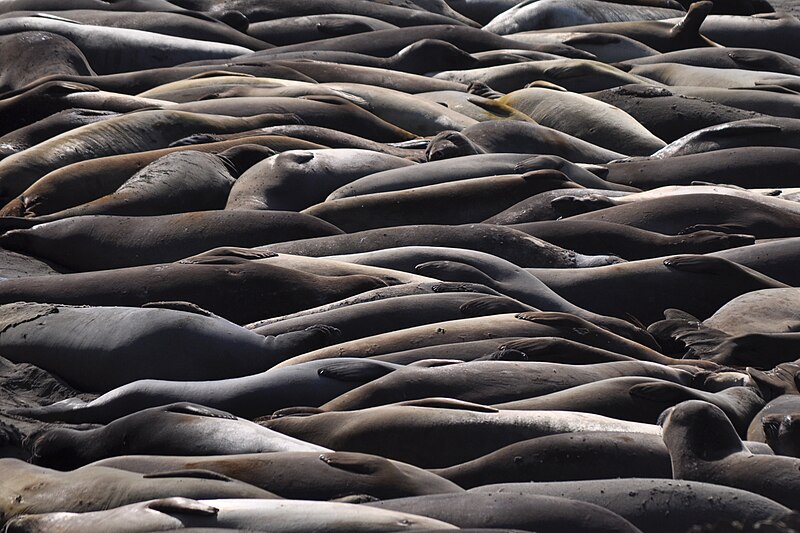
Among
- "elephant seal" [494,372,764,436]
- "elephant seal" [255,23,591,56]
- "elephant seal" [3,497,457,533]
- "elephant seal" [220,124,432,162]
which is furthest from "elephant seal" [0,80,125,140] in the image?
"elephant seal" [3,497,457,533]

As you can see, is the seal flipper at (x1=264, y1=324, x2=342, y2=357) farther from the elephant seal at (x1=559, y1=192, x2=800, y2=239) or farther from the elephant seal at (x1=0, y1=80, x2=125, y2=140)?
the elephant seal at (x1=0, y1=80, x2=125, y2=140)

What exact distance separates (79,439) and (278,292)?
73.4 inches

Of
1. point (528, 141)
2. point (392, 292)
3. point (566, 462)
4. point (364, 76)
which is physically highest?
point (566, 462)

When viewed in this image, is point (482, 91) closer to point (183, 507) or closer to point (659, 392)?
point (659, 392)

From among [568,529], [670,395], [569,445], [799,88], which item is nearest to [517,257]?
[670,395]

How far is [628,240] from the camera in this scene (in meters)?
8.03

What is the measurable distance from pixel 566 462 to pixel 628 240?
3.64 m

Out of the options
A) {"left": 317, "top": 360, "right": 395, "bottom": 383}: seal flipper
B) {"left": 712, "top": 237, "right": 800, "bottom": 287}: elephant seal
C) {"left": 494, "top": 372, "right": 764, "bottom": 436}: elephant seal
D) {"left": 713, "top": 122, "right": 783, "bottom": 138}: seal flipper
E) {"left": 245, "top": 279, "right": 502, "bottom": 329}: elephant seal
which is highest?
{"left": 494, "top": 372, "right": 764, "bottom": 436}: elephant seal

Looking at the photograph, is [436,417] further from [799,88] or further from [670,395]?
[799,88]

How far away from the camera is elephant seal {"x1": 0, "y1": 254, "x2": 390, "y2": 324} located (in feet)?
A: 21.5

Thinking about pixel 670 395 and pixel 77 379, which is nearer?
pixel 670 395

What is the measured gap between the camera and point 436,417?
489 centimetres

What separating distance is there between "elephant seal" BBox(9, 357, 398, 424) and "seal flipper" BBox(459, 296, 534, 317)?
996mm

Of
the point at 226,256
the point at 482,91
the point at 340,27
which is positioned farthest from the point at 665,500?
the point at 340,27
